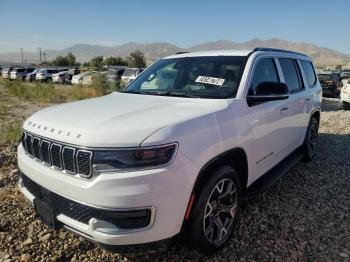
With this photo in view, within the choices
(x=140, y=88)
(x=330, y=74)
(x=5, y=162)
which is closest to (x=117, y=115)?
(x=140, y=88)

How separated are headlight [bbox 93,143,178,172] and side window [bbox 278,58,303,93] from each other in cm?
290

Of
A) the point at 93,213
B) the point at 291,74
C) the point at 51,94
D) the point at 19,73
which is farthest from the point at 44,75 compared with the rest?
the point at 93,213

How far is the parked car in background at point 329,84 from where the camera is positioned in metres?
21.2

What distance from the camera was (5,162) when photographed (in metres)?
5.70

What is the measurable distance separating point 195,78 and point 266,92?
2.70 ft

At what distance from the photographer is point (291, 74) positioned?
504 cm

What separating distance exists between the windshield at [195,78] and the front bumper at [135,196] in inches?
51.7

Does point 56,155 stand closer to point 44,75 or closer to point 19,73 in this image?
point 44,75

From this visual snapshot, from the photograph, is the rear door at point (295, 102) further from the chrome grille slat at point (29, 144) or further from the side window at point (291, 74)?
the chrome grille slat at point (29, 144)

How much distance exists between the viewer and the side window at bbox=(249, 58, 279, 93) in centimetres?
383

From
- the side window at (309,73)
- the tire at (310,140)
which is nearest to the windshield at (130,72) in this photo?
the side window at (309,73)

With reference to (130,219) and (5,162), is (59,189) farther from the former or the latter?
(5,162)

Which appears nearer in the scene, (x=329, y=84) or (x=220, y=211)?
(x=220, y=211)

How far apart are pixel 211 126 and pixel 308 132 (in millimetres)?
3570
